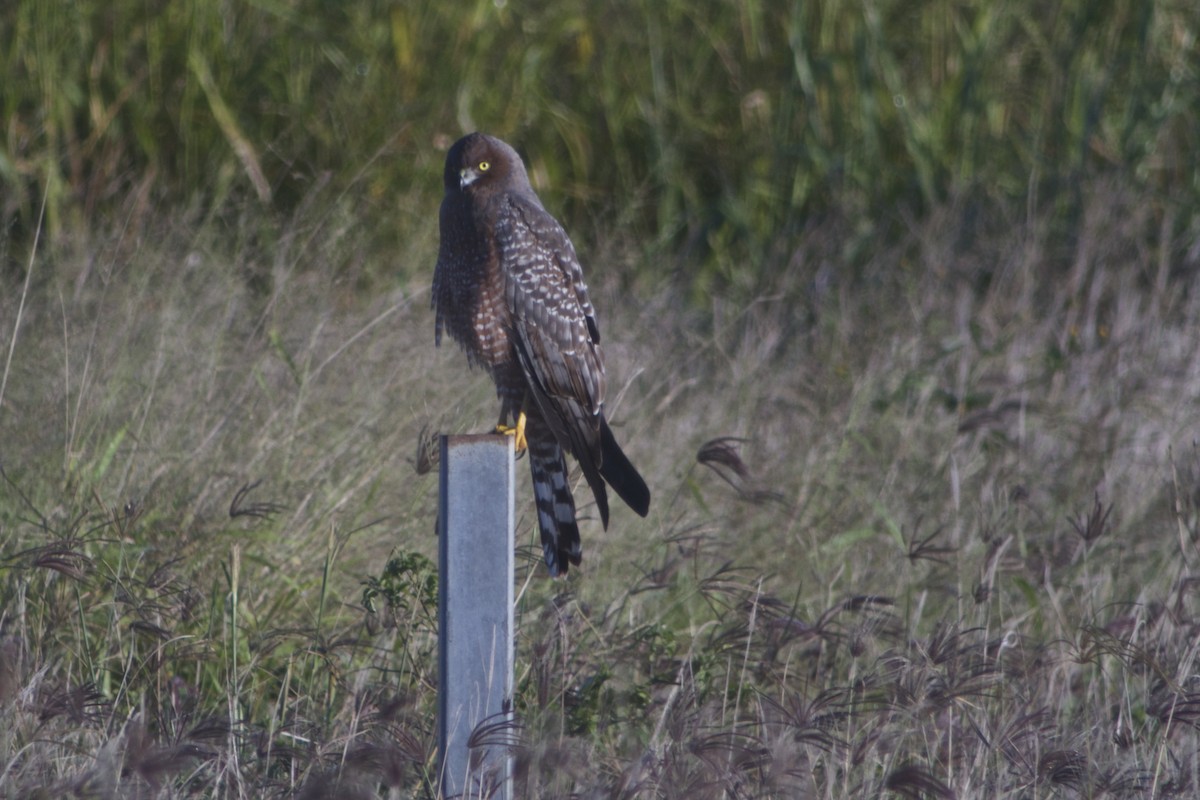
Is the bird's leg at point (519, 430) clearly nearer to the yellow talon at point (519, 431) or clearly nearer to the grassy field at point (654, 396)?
the yellow talon at point (519, 431)

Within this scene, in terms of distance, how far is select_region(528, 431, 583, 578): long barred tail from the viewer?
3.33 m

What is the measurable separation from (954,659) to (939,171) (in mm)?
4338

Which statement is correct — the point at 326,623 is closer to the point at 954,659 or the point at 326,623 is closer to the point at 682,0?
the point at 954,659

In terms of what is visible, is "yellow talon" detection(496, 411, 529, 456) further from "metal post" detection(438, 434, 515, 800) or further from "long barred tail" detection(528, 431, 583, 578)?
"metal post" detection(438, 434, 515, 800)

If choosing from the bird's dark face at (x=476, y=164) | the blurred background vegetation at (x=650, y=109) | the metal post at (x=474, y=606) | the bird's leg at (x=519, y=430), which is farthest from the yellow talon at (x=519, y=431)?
the blurred background vegetation at (x=650, y=109)

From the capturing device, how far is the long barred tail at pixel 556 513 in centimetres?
333

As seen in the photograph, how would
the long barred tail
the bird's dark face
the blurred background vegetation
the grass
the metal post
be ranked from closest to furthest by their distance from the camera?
1. the metal post
2. the grass
3. the long barred tail
4. the bird's dark face
5. the blurred background vegetation

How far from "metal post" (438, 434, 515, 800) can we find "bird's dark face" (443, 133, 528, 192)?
1.59m

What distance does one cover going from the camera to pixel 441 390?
4285mm

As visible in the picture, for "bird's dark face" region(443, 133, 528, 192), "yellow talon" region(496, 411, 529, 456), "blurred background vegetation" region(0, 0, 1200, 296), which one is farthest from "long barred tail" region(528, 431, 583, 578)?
"blurred background vegetation" region(0, 0, 1200, 296)

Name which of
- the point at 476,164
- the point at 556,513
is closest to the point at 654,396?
the point at 476,164

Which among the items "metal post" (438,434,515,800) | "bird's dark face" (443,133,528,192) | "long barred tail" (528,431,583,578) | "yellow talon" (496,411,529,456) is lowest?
"metal post" (438,434,515,800)

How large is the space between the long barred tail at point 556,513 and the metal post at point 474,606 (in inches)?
32.8

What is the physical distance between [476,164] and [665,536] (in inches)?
44.1
